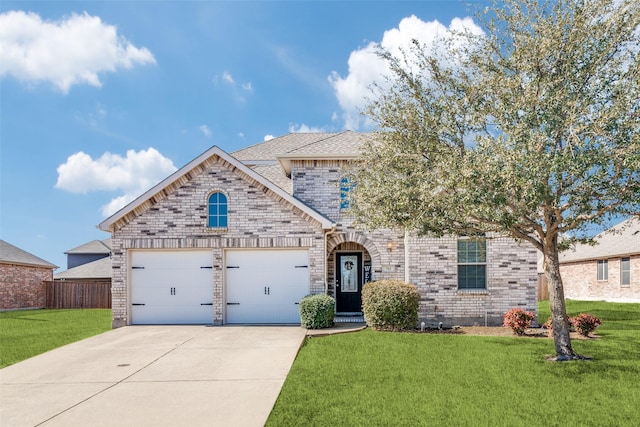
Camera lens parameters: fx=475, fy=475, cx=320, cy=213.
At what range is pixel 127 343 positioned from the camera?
1244 cm

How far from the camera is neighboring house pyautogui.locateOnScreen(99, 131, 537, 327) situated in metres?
14.9

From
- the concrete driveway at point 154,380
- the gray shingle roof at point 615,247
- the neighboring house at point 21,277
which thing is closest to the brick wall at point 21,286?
the neighboring house at point 21,277

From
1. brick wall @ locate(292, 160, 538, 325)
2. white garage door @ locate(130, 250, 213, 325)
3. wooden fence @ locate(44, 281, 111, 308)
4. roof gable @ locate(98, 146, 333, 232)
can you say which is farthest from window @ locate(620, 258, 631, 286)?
wooden fence @ locate(44, 281, 111, 308)

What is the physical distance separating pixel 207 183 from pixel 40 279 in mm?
21127

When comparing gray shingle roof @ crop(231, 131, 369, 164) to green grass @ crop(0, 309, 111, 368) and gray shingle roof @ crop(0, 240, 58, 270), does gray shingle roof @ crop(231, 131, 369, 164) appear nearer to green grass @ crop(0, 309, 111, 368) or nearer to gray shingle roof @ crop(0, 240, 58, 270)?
green grass @ crop(0, 309, 111, 368)

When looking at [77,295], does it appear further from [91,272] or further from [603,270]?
[603,270]

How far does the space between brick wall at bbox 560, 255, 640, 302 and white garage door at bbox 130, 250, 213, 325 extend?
23.1 m

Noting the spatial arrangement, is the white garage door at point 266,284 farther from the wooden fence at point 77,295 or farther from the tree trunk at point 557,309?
the wooden fence at point 77,295

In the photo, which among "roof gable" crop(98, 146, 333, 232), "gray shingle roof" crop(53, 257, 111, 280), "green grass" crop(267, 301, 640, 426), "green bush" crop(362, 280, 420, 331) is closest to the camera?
"green grass" crop(267, 301, 640, 426)

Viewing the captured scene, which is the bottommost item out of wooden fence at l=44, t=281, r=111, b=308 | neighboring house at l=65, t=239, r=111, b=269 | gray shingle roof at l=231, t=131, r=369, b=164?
wooden fence at l=44, t=281, r=111, b=308

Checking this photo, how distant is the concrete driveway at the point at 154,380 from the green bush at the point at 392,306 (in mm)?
2217

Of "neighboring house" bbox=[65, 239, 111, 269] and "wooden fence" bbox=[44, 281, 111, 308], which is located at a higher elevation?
"neighboring house" bbox=[65, 239, 111, 269]

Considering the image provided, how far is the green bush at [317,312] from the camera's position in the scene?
13.6 metres

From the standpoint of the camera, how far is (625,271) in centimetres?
2694
